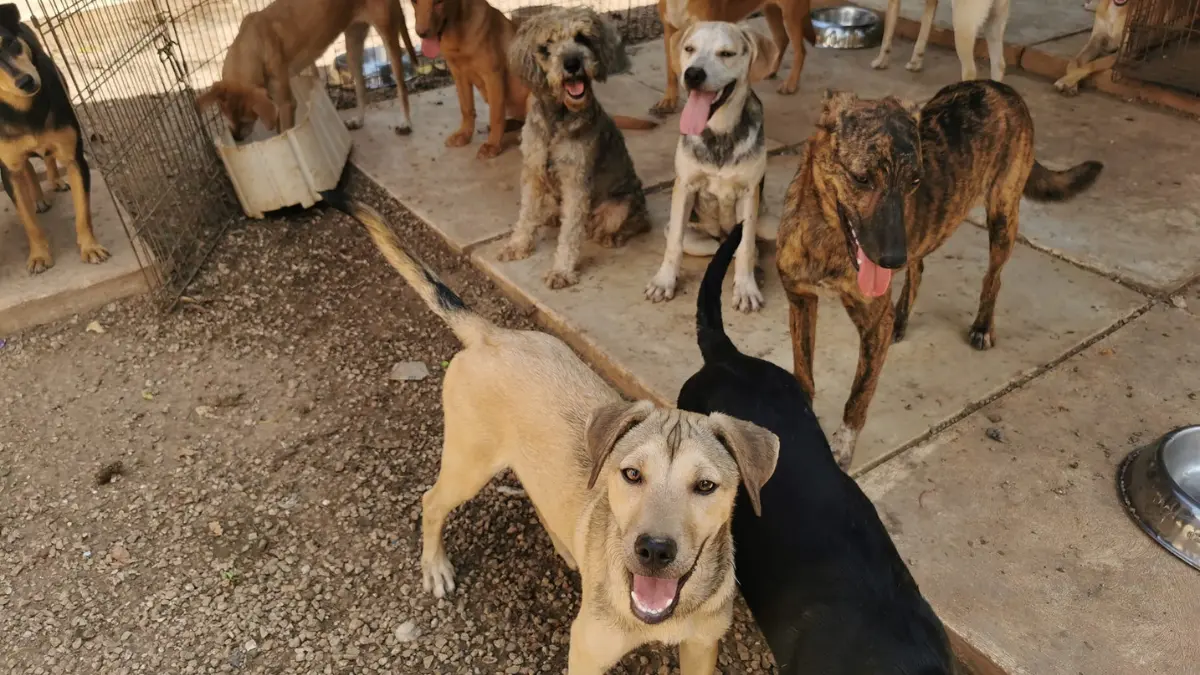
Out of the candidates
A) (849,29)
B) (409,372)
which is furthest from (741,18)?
(409,372)

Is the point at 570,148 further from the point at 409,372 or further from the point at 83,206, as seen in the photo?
the point at 83,206

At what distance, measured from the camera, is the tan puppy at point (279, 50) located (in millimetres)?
5363

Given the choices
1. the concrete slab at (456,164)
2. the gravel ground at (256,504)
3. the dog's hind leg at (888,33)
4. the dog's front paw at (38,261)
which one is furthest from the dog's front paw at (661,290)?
the dog's hind leg at (888,33)

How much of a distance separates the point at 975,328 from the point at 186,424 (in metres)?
3.78

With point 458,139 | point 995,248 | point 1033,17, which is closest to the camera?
point 995,248

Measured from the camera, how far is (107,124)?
6.14 meters

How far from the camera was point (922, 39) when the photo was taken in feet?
22.2

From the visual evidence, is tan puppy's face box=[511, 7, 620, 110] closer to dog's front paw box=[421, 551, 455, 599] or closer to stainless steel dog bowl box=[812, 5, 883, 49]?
dog's front paw box=[421, 551, 455, 599]

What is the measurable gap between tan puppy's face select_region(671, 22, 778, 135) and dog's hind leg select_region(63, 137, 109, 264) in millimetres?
3424

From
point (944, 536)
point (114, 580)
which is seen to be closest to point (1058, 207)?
point (944, 536)

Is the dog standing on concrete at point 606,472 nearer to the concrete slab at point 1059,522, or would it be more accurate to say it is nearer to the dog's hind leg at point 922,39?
the concrete slab at point 1059,522

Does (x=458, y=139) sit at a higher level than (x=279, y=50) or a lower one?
lower

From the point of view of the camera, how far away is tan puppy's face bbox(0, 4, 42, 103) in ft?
13.3

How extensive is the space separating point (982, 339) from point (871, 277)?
4.30ft
